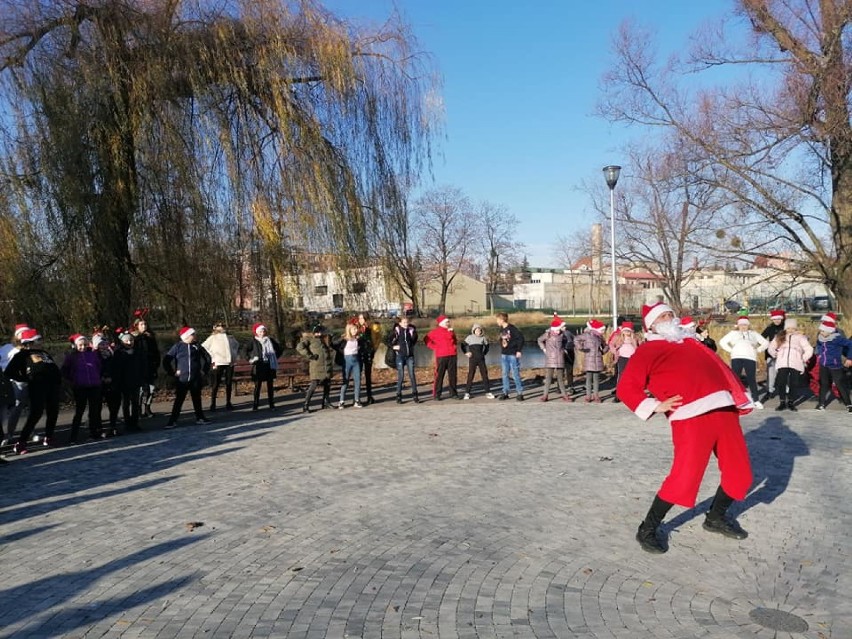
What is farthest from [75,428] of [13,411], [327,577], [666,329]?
[666,329]

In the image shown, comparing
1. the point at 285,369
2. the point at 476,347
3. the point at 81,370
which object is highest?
the point at 81,370

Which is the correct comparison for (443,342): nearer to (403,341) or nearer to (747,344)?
(403,341)

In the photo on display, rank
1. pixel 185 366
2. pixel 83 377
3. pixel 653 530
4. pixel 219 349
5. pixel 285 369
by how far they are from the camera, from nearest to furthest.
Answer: pixel 653 530, pixel 83 377, pixel 185 366, pixel 219 349, pixel 285 369

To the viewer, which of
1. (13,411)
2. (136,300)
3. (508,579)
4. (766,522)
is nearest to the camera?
(508,579)

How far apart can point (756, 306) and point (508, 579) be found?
1847cm

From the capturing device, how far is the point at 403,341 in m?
13.3

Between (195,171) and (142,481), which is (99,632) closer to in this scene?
(142,481)

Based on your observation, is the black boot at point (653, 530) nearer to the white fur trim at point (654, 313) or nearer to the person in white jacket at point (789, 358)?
the white fur trim at point (654, 313)

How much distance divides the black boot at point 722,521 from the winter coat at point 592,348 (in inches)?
294

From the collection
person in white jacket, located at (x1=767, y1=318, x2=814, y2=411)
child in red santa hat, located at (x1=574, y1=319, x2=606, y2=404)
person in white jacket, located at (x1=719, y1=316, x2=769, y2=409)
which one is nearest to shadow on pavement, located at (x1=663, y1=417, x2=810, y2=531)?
person in white jacket, located at (x1=767, y1=318, x2=814, y2=411)

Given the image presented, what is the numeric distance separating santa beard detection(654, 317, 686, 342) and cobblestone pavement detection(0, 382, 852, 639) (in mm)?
1559

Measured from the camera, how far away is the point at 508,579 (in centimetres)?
463

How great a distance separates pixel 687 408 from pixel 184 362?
27.1 ft

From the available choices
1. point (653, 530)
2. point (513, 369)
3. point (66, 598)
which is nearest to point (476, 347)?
point (513, 369)
